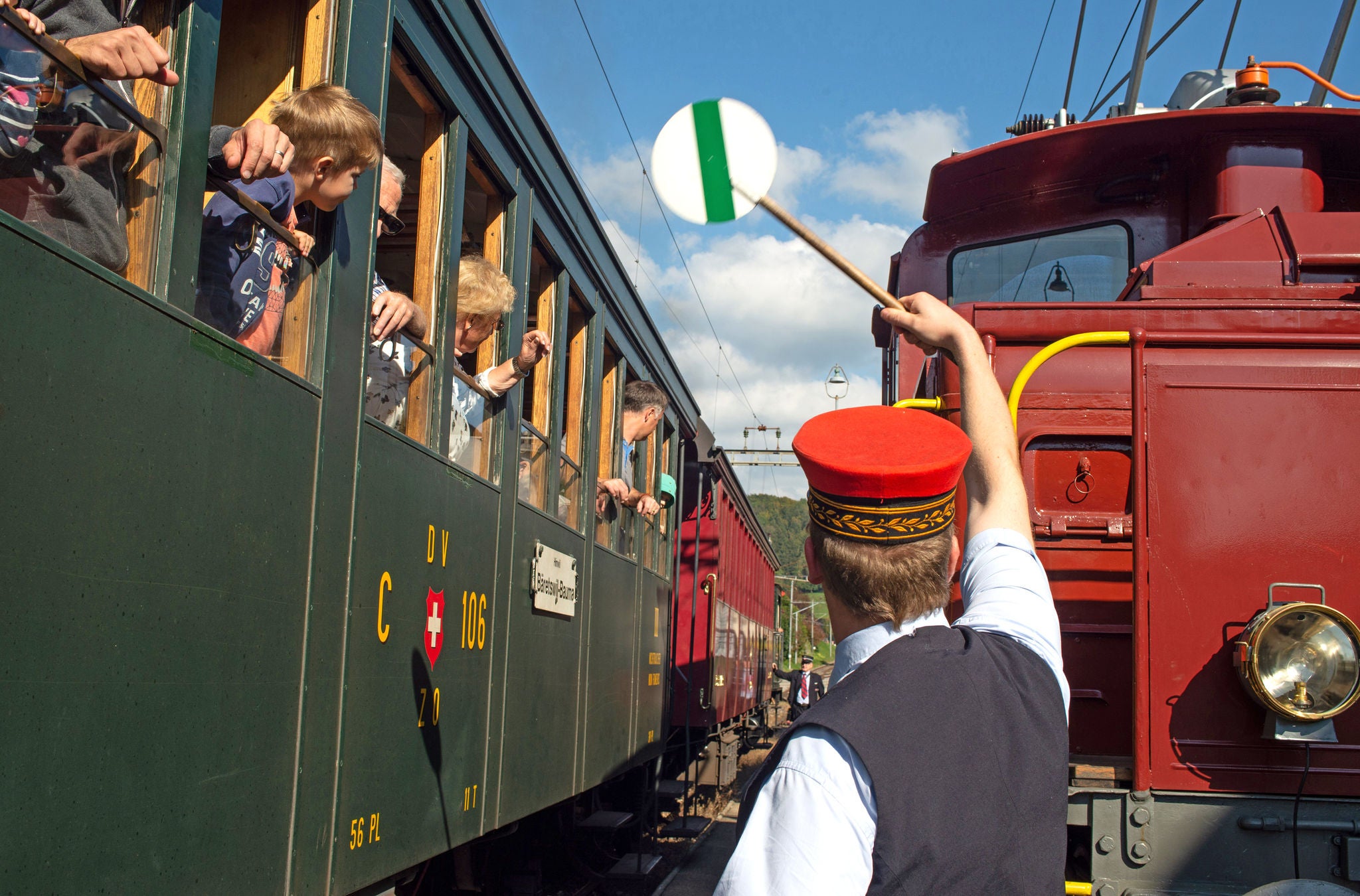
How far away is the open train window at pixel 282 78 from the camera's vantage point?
260 centimetres

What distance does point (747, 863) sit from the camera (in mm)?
1102

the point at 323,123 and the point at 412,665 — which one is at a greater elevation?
the point at 323,123

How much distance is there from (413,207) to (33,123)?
9.61ft

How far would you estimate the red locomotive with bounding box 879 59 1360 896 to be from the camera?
2.79m

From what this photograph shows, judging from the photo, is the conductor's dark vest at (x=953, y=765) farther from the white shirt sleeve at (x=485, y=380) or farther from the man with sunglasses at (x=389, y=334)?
the white shirt sleeve at (x=485, y=380)

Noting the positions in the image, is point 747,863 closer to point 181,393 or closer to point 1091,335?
point 181,393

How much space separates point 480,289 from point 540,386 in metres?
1.01

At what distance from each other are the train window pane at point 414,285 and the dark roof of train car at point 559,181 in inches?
10.6

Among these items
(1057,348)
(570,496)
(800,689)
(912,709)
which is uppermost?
(1057,348)

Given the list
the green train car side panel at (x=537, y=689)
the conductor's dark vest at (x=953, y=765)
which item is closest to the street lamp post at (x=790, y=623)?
the green train car side panel at (x=537, y=689)

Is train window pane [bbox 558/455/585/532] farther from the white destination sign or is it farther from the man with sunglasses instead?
the man with sunglasses

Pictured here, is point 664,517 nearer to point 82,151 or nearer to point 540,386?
point 540,386

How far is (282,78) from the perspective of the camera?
8.95ft

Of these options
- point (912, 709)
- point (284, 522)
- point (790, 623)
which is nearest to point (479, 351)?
point (284, 522)
